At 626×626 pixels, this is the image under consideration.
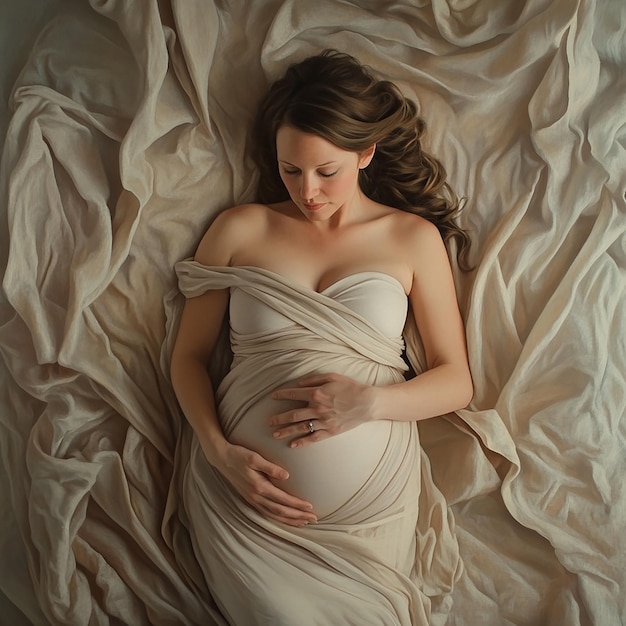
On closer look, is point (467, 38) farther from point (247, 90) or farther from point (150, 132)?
point (150, 132)

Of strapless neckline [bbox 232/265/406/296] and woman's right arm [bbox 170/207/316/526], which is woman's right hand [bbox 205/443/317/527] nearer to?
woman's right arm [bbox 170/207/316/526]

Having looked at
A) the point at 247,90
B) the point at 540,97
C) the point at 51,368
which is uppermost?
the point at 540,97

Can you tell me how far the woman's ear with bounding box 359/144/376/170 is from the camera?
1327 millimetres

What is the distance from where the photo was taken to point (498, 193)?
55.7 inches

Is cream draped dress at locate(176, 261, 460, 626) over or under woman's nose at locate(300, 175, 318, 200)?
under

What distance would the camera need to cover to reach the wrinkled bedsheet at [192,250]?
1.31 metres

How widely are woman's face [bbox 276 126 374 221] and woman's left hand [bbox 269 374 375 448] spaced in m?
0.28

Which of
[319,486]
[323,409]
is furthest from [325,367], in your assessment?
[319,486]

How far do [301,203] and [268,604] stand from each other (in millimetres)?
634

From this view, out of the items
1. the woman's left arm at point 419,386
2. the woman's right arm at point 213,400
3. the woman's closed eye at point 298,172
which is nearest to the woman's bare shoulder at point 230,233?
the woman's right arm at point 213,400

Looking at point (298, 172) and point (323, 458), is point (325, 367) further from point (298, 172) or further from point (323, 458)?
point (298, 172)

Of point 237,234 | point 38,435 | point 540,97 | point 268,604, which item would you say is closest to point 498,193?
point 540,97

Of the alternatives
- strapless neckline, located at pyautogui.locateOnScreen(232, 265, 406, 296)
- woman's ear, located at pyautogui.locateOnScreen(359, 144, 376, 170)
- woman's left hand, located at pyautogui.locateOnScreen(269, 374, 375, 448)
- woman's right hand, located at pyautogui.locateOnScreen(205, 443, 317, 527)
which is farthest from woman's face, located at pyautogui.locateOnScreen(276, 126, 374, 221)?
woman's right hand, located at pyautogui.locateOnScreen(205, 443, 317, 527)

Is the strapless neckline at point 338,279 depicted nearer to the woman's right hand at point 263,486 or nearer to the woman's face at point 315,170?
the woman's face at point 315,170
